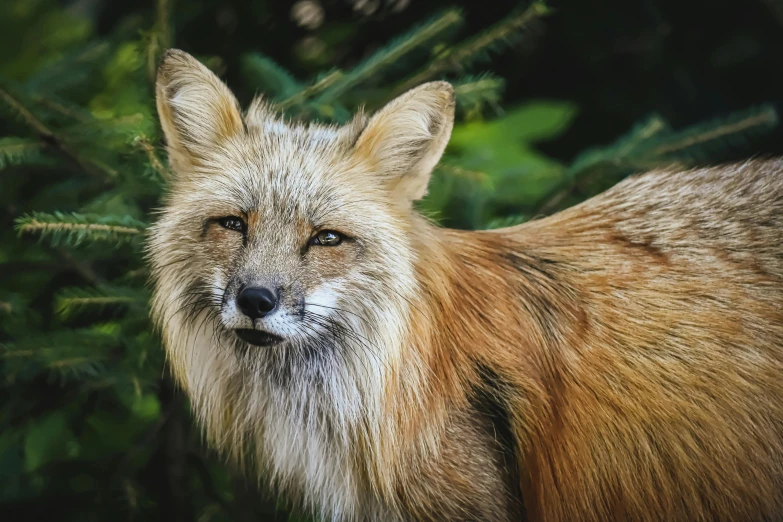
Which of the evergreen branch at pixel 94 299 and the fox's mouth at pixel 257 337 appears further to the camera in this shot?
the evergreen branch at pixel 94 299

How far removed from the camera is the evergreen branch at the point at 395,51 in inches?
144

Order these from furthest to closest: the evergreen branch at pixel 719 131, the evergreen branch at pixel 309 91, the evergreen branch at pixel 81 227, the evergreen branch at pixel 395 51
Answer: the evergreen branch at pixel 719 131, the evergreen branch at pixel 395 51, the evergreen branch at pixel 309 91, the evergreen branch at pixel 81 227

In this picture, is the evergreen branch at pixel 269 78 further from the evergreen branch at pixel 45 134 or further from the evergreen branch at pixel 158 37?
the evergreen branch at pixel 45 134

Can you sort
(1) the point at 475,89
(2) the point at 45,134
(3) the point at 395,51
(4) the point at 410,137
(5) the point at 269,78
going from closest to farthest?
(4) the point at 410,137 < (2) the point at 45,134 < (3) the point at 395,51 < (1) the point at 475,89 < (5) the point at 269,78

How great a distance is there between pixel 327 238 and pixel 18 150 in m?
1.39

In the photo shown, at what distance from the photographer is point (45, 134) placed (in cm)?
342

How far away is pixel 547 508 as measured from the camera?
2.95 metres

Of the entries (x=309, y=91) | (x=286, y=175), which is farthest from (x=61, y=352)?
(x=309, y=91)

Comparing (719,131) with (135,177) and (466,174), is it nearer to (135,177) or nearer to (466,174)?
(466,174)

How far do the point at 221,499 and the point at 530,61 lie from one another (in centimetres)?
378

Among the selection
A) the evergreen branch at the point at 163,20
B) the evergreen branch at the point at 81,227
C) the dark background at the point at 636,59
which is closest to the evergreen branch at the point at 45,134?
the evergreen branch at the point at 81,227

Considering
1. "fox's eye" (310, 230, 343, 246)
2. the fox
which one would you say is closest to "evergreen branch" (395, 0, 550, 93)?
the fox

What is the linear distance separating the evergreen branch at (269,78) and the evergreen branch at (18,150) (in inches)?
41.2

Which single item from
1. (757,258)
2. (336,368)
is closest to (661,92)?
(757,258)
